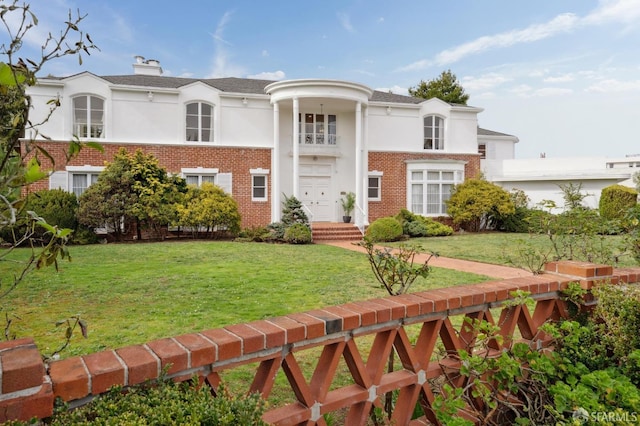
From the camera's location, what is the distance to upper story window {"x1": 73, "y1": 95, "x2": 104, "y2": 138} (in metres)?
16.6

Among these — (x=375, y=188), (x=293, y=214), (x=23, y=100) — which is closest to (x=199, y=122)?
(x=293, y=214)

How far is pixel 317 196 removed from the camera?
1981cm

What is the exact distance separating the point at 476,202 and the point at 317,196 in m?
7.73

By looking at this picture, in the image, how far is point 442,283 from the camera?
780 cm

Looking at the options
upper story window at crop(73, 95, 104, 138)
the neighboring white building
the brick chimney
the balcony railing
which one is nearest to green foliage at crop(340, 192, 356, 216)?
the neighboring white building

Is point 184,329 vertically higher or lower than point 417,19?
lower

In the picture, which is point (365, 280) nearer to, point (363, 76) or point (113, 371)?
point (113, 371)

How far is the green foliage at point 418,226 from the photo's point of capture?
59.0ft

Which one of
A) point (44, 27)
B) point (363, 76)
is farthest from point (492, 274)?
point (363, 76)

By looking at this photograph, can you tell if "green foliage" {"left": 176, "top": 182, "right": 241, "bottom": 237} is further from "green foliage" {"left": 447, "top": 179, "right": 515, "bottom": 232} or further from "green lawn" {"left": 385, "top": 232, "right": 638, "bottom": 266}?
"green foliage" {"left": 447, "top": 179, "right": 515, "bottom": 232}

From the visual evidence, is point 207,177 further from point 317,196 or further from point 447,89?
point 447,89

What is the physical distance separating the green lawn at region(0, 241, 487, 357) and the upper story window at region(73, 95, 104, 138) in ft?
23.5

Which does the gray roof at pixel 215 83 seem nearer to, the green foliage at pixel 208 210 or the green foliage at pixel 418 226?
the green foliage at pixel 208 210

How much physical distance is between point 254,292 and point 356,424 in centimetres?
486
